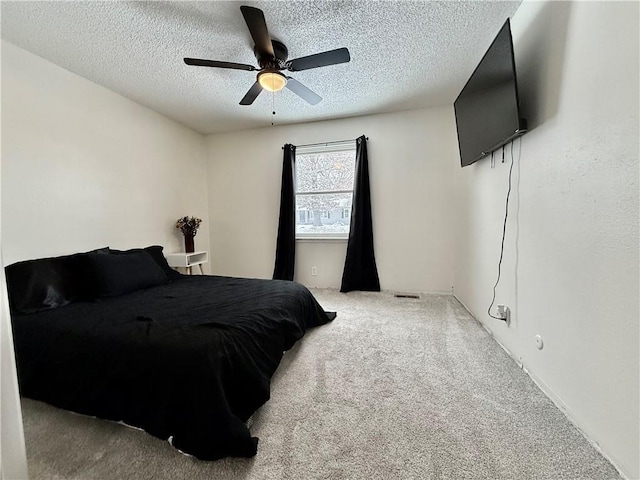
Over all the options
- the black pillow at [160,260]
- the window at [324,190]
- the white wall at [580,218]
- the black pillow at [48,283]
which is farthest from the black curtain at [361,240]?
the black pillow at [48,283]

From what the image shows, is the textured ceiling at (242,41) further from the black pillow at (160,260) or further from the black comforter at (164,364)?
the black comforter at (164,364)

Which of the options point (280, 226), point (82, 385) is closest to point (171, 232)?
point (280, 226)

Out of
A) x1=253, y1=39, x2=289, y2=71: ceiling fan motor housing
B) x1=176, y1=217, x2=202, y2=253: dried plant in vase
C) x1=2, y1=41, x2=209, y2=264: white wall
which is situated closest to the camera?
x1=253, y1=39, x2=289, y2=71: ceiling fan motor housing

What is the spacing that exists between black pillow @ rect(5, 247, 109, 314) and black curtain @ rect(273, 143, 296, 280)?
7.55 feet

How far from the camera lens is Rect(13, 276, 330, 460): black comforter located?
1271 mm

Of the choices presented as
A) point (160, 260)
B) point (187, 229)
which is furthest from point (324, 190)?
point (160, 260)

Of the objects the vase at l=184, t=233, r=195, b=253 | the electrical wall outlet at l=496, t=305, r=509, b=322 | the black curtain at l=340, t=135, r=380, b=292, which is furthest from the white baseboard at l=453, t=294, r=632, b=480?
the vase at l=184, t=233, r=195, b=253

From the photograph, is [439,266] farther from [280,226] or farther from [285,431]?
[285,431]

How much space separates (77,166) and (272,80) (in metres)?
2.09

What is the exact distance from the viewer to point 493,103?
200 centimetres

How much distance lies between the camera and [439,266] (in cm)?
375

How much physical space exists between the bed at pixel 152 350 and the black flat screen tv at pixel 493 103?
2034 millimetres

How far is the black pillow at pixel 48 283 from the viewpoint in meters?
1.96

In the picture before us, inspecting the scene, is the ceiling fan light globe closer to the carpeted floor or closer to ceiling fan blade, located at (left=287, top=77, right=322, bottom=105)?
ceiling fan blade, located at (left=287, top=77, right=322, bottom=105)
